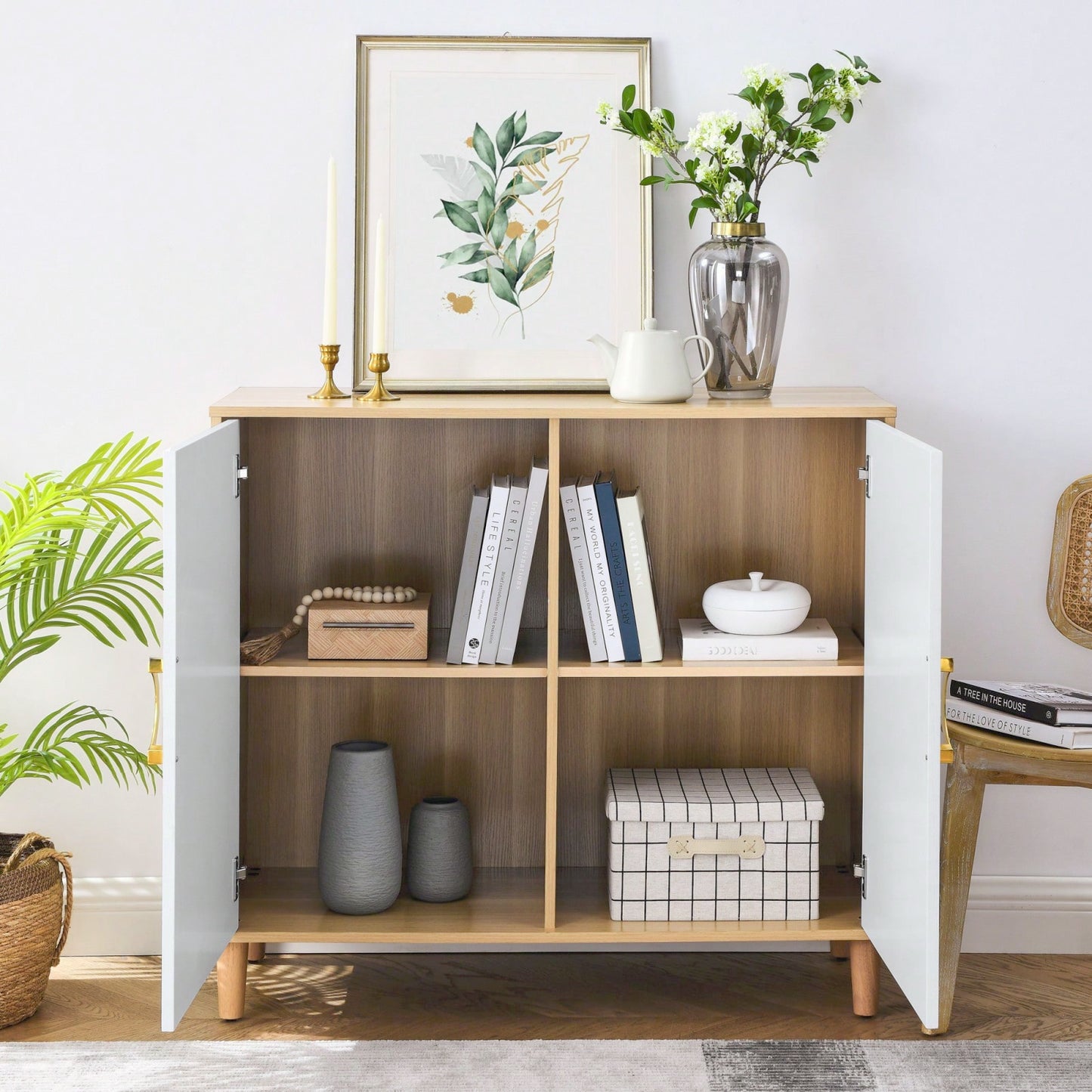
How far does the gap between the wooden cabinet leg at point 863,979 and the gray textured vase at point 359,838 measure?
2.50 feet

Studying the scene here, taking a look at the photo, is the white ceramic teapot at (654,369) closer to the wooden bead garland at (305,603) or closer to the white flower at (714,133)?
the white flower at (714,133)

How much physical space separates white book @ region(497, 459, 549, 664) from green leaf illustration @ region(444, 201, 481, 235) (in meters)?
0.47

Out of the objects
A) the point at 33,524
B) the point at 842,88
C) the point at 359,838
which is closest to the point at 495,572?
the point at 359,838

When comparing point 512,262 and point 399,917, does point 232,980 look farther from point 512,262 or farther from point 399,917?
point 512,262

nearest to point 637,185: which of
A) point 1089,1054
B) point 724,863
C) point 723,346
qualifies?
point 723,346

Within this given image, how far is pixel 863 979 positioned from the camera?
2.06 meters

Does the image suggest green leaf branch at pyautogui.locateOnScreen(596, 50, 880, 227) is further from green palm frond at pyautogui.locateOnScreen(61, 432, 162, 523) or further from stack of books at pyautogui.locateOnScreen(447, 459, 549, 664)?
green palm frond at pyautogui.locateOnScreen(61, 432, 162, 523)

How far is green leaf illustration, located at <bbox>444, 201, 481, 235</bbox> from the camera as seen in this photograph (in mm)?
2172

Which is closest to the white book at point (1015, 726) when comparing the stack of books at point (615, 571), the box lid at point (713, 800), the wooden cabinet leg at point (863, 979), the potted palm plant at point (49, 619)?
the box lid at point (713, 800)

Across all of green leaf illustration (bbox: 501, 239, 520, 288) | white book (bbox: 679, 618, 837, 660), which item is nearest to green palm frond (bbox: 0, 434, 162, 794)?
green leaf illustration (bbox: 501, 239, 520, 288)

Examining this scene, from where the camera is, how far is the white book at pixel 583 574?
6.52 feet

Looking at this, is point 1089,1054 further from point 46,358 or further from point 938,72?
point 46,358

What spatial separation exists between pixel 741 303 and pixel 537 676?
68 centimetres

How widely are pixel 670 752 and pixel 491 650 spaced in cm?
47
